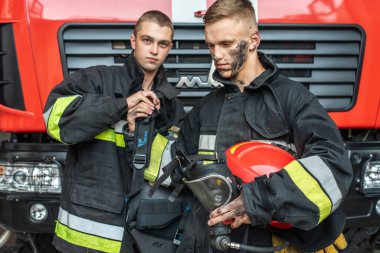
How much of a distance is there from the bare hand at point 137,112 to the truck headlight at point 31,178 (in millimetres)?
604

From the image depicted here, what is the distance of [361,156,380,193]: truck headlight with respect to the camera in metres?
2.93

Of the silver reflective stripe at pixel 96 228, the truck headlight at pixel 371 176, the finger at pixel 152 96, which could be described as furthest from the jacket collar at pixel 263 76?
the truck headlight at pixel 371 176

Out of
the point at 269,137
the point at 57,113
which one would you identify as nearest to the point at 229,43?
the point at 269,137

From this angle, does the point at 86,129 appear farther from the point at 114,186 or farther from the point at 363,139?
the point at 363,139

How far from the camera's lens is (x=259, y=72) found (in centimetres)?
225

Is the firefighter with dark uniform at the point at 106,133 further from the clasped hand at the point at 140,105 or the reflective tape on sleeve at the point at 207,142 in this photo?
the reflective tape on sleeve at the point at 207,142

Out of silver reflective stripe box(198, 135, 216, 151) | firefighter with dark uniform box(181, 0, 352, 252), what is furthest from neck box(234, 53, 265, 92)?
silver reflective stripe box(198, 135, 216, 151)

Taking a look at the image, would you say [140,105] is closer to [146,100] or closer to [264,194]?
[146,100]

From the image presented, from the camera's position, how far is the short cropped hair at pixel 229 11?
2.14 m

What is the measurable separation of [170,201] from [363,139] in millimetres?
1272

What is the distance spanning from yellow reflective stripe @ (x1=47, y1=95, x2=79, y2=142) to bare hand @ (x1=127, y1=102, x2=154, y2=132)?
24 cm

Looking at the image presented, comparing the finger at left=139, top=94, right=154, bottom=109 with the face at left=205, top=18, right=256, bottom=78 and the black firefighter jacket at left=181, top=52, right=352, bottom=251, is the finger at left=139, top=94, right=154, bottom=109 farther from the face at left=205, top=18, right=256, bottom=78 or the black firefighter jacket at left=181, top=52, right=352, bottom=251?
the face at left=205, top=18, right=256, bottom=78

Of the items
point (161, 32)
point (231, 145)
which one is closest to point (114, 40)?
point (161, 32)

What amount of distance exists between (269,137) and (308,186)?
0.29 meters
